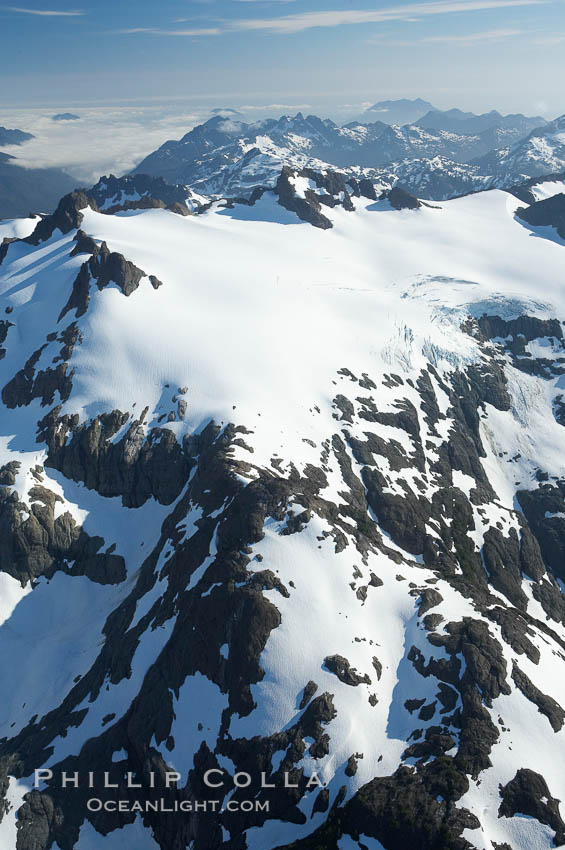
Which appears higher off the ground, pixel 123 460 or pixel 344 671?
pixel 123 460

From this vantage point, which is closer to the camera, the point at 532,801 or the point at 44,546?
the point at 532,801

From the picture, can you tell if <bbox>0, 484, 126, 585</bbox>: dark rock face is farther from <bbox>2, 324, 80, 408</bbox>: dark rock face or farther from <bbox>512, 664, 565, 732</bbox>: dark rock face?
<bbox>512, 664, 565, 732</bbox>: dark rock face

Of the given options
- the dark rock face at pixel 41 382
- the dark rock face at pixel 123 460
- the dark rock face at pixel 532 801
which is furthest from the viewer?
the dark rock face at pixel 41 382

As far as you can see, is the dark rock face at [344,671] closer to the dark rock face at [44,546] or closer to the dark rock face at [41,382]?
the dark rock face at [44,546]

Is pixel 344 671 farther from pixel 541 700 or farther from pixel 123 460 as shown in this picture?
pixel 123 460

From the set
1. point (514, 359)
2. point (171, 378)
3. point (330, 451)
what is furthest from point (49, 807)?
point (514, 359)

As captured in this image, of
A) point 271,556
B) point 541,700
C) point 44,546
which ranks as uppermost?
point 271,556

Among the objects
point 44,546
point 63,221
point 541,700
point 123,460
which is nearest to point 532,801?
point 541,700

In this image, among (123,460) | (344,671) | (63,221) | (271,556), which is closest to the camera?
(344,671)

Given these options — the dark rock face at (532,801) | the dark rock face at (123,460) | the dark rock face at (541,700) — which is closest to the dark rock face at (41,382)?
the dark rock face at (123,460)

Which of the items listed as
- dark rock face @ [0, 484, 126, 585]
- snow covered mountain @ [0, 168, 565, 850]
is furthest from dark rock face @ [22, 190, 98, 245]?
dark rock face @ [0, 484, 126, 585]
